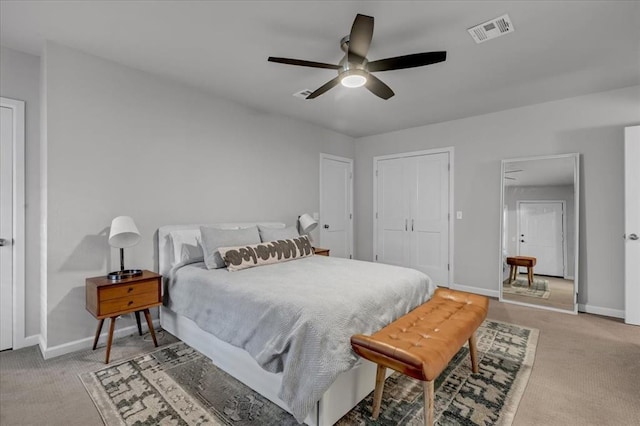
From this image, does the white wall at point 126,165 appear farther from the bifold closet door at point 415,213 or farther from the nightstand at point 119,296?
the bifold closet door at point 415,213

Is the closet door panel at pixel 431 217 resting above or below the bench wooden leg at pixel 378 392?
above

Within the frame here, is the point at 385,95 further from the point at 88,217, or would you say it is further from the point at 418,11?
the point at 88,217

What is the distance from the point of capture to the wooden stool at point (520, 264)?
398 centimetres

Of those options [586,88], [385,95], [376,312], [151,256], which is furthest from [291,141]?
[586,88]

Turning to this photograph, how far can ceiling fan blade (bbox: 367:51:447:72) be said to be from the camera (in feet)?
6.83

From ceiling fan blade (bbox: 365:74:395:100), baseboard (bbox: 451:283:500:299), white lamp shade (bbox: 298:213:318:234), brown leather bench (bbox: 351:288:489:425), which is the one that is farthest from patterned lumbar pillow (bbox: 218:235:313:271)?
baseboard (bbox: 451:283:500:299)

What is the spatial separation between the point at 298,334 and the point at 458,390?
1.24 meters

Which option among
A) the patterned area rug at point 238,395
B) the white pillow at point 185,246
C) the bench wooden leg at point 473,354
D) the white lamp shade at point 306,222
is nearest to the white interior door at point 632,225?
the patterned area rug at point 238,395

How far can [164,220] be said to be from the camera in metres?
3.18

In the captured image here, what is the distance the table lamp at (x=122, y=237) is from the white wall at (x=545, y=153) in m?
4.13

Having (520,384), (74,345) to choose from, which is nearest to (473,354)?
(520,384)

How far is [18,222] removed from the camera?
265 cm

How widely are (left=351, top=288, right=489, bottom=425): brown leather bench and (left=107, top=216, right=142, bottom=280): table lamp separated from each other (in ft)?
6.83

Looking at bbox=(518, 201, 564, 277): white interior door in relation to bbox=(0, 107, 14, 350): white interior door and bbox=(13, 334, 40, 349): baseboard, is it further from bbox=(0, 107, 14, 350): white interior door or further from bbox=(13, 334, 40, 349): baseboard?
bbox=(0, 107, 14, 350): white interior door
